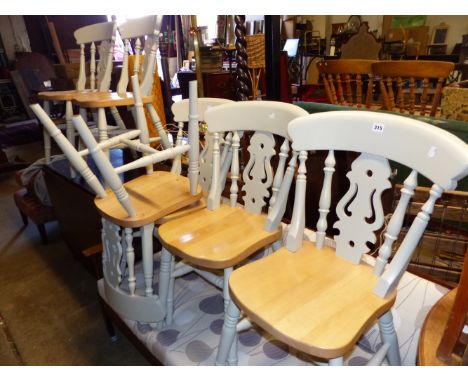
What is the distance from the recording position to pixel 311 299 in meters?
0.81

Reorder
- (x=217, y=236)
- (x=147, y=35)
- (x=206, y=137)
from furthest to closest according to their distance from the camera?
(x=147, y=35), (x=206, y=137), (x=217, y=236)

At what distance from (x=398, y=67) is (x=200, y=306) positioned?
1.81m

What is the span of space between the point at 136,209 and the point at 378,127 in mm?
808

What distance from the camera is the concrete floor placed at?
1.59 metres

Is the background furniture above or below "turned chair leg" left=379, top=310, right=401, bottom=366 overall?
above

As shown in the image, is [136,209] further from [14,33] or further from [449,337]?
[14,33]

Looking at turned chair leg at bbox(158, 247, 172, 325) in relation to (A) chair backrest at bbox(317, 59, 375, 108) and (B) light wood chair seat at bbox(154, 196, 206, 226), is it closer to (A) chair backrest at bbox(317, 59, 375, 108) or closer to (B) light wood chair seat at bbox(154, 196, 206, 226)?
(B) light wood chair seat at bbox(154, 196, 206, 226)

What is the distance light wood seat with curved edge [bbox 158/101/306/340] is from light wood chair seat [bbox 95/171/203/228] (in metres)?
0.05

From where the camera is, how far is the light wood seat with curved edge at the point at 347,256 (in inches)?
28.5

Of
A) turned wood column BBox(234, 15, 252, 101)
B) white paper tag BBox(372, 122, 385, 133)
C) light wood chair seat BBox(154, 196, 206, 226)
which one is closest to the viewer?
white paper tag BBox(372, 122, 385, 133)

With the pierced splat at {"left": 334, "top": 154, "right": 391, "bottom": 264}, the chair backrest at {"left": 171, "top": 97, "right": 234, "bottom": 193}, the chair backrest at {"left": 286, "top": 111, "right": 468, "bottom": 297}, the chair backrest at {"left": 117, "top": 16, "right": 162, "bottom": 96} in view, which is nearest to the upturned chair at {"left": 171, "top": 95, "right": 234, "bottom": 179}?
the chair backrest at {"left": 171, "top": 97, "right": 234, "bottom": 193}

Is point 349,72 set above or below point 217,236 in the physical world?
above

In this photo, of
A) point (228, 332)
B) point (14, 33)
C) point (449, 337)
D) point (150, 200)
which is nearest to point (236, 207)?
point (150, 200)
